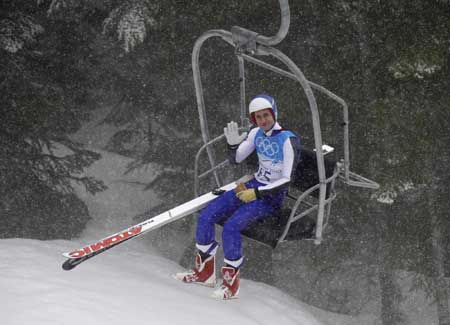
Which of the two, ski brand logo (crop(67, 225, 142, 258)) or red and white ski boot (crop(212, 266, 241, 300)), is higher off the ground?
ski brand logo (crop(67, 225, 142, 258))

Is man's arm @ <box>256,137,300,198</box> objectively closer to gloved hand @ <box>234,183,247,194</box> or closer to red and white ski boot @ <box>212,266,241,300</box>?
gloved hand @ <box>234,183,247,194</box>

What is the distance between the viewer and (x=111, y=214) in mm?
18969

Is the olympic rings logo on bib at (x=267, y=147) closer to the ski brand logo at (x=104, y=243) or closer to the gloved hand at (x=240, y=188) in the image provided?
the gloved hand at (x=240, y=188)

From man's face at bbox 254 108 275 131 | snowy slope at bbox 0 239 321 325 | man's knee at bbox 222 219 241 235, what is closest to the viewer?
snowy slope at bbox 0 239 321 325

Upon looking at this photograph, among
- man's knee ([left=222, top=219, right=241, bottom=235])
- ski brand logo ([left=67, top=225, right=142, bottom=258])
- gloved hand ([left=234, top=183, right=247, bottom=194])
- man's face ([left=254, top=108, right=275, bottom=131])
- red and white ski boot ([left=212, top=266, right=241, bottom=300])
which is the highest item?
Result: man's face ([left=254, top=108, right=275, bottom=131])

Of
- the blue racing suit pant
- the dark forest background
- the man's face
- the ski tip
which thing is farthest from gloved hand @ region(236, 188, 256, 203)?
the dark forest background

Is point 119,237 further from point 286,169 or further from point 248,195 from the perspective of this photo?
point 286,169

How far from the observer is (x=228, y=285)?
23.6 feet

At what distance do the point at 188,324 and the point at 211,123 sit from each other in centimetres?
848

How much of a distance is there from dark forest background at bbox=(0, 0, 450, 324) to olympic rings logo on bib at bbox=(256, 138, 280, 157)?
477cm

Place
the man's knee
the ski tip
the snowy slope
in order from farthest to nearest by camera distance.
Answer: the man's knee
the ski tip
the snowy slope

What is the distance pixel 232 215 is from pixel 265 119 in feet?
3.24

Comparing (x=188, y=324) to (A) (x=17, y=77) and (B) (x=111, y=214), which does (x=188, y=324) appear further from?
(B) (x=111, y=214)

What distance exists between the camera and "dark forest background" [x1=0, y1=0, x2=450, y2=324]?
39.0ft
